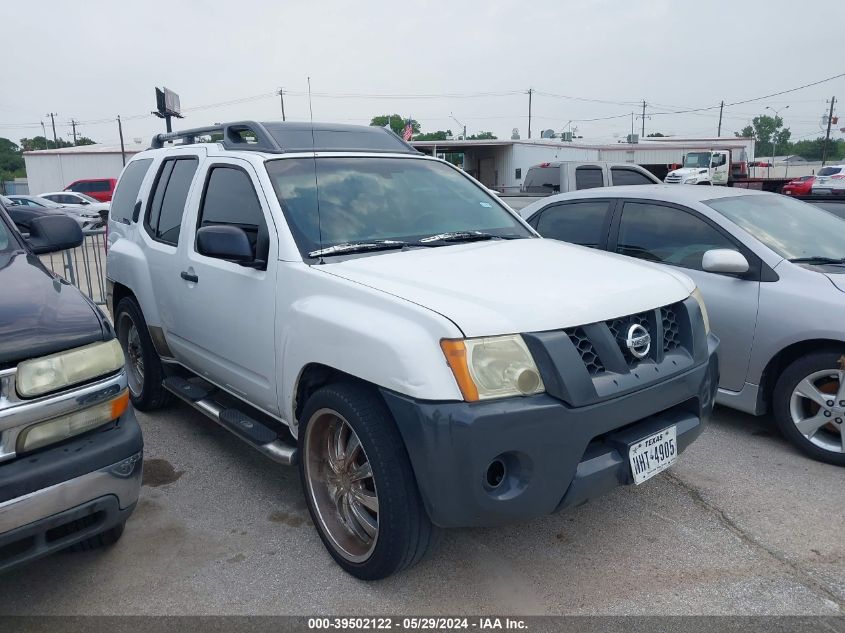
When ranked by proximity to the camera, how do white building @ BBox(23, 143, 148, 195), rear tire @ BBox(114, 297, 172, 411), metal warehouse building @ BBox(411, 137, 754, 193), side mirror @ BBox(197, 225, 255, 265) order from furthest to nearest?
white building @ BBox(23, 143, 148, 195) < metal warehouse building @ BBox(411, 137, 754, 193) < rear tire @ BBox(114, 297, 172, 411) < side mirror @ BBox(197, 225, 255, 265)

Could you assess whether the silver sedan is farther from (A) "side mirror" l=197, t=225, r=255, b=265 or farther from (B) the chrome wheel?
(A) "side mirror" l=197, t=225, r=255, b=265

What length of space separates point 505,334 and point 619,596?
1.26 meters

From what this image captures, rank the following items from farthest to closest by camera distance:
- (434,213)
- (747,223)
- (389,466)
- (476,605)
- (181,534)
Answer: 1. (747,223)
2. (434,213)
3. (181,534)
4. (476,605)
5. (389,466)

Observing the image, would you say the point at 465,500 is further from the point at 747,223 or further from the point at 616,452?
the point at 747,223

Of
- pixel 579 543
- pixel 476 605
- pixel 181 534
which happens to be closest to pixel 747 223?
pixel 579 543

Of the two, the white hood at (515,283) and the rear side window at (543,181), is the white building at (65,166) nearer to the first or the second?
the rear side window at (543,181)

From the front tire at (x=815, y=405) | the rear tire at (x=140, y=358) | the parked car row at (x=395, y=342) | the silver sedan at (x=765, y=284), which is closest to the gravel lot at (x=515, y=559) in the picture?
the front tire at (x=815, y=405)

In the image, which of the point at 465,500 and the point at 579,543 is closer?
the point at 465,500

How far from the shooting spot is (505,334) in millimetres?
2477

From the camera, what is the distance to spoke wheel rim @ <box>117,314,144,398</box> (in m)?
5.10

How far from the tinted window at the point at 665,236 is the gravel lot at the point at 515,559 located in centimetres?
152

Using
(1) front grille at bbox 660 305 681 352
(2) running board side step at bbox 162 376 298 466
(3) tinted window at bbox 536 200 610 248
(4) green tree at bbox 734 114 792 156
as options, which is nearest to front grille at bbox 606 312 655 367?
(1) front grille at bbox 660 305 681 352

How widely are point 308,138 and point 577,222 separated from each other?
8.43 feet

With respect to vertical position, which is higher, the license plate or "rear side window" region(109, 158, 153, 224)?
"rear side window" region(109, 158, 153, 224)
